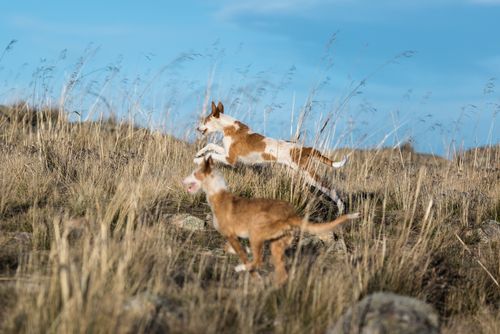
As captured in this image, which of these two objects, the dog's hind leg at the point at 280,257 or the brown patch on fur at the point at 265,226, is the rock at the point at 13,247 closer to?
the brown patch on fur at the point at 265,226

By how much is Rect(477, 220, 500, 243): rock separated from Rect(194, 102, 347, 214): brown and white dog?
6.12ft

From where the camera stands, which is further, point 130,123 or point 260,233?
point 130,123

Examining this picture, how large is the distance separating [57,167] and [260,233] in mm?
5523

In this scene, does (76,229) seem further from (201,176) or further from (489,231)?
(489,231)

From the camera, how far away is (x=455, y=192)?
977cm

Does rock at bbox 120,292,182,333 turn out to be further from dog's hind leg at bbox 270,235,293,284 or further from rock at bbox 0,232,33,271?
rock at bbox 0,232,33,271

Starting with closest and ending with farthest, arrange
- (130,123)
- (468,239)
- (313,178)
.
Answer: (468,239) → (313,178) → (130,123)

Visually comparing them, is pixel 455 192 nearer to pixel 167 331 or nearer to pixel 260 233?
pixel 260 233

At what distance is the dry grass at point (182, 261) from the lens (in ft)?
13.4

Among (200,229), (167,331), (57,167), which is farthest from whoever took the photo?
(57,167)

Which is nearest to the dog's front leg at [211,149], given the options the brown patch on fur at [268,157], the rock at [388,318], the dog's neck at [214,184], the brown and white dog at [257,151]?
the brown and white dog at [257,151]

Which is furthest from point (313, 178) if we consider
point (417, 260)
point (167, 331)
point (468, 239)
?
point (167, 331)

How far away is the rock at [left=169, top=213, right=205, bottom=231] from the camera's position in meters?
7.25

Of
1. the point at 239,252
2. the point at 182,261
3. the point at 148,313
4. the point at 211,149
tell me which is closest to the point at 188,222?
the point at 182,261
